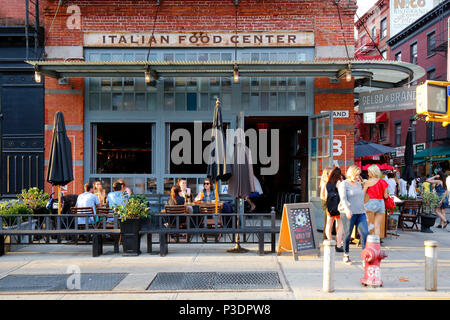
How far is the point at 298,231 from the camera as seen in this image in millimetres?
7730

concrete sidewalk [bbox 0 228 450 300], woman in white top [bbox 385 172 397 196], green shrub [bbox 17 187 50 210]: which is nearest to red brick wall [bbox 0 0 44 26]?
green shrub [bbox 17 187 50 210]

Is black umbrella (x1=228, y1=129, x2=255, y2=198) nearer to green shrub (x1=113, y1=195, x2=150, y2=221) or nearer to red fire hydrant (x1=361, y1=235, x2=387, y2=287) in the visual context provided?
green shrub (x1=113, y1=195, x2=150, y2=221)

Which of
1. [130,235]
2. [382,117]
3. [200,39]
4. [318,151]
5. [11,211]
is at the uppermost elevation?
[382,117]

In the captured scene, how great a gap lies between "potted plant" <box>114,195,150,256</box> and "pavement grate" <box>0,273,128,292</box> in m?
1.37

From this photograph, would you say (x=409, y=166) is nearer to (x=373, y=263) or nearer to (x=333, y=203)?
(x=333, y=203)

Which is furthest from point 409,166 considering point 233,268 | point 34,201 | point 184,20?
point 34,201

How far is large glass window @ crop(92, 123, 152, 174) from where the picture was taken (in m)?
11.7

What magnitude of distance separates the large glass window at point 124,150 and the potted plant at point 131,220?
3.69m

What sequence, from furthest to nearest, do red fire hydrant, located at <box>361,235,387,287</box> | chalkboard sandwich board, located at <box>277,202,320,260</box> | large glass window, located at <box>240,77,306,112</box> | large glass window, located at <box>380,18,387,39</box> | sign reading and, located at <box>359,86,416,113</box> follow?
large glass window, located at <box>380,18,387,39</box> → large glass window, located at <box>240,77,306,112</box> → sign reading and, located at <box>359,86,416,113</box> → chalkboard sandwich board, located at <box>277,202,320,260</box> → red fire hydrant, located at <box>361,235,387,287</box>

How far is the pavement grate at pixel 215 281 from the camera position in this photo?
19.6 feet

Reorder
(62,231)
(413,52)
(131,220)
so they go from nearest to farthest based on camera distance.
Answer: (62,231), (131,220), (413,52)

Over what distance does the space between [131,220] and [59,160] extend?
225 cm

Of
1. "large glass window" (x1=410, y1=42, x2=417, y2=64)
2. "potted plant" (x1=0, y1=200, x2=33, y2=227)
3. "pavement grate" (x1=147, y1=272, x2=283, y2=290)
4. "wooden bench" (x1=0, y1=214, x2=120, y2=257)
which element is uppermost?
"large glass window" (x1=410, y1=42, x2=417, y2=64)
